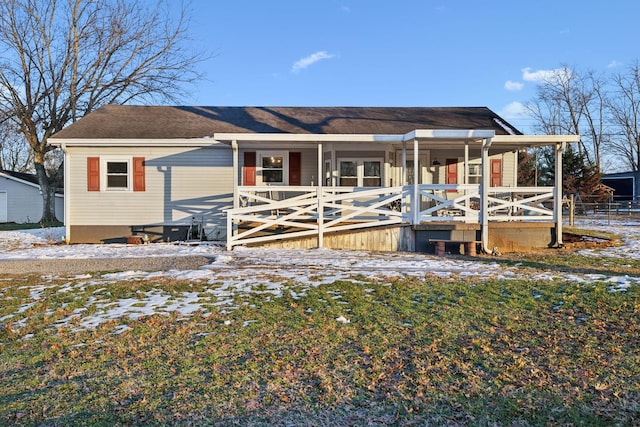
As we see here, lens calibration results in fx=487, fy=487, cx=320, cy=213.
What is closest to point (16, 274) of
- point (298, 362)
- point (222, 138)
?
point (222, 138)

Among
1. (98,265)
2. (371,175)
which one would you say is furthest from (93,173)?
(371,175)

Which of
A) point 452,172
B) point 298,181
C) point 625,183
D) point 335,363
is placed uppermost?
point 625,183

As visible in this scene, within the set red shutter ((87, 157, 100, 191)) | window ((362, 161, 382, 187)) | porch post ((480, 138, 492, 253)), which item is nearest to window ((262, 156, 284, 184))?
window ((362, 161, 382, 187))

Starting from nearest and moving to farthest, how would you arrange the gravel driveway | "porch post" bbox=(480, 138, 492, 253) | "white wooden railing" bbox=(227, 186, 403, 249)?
the gravel driveway → "porch post" bbox=(480, 138, 492, 253) → "white wooden railing" bbox=(227, 186, 403, 249)

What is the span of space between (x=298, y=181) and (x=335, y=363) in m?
11.2

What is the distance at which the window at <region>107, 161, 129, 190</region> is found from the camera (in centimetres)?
1450

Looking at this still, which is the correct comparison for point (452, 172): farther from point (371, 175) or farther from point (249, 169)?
point (249, 169)

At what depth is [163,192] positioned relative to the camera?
47.9 ft

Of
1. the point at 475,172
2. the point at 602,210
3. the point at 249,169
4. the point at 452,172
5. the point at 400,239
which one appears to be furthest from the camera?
the point at 602,210

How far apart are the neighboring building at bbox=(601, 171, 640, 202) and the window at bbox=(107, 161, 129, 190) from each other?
4296 centimetres

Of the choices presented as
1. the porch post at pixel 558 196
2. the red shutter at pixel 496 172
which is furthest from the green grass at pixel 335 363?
the red shutter at pixel 496 172

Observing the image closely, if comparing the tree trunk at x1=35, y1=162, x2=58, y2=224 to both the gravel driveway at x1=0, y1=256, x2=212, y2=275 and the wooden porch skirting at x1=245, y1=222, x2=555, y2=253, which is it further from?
the wooden porch skirting at x1=245, y1=222, x2=555, y2=253

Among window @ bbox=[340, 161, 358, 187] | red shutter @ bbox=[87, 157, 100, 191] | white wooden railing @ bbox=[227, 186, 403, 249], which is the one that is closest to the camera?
white wooden railing @ bbox=[227, 186, 403, 249]

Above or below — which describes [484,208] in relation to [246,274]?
above
